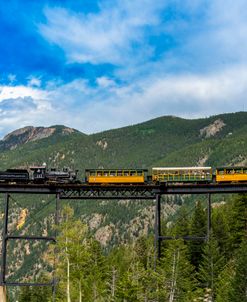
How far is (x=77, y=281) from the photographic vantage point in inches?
1571

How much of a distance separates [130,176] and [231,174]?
10265 mm

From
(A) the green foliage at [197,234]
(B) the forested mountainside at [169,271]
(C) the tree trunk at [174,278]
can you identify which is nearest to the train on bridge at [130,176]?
(B) the forested mountainside at [169,271]

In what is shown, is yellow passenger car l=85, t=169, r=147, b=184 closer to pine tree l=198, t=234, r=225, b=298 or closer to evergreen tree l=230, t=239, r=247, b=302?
pine tree l=198, t=234, r=225, b=298

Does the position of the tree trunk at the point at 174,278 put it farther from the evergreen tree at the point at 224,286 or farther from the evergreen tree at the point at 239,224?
the evergreen tree at the point at 239,224

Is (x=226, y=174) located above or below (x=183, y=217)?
above

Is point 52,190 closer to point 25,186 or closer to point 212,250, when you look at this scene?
point 25,186

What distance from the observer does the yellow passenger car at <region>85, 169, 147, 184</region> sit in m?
50.3

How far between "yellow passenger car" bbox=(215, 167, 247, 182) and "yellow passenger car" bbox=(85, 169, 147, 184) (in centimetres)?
782

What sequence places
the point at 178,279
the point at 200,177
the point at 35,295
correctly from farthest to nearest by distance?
1. the point at 35,295
2. the point at 200,177
3. the point at 178,279

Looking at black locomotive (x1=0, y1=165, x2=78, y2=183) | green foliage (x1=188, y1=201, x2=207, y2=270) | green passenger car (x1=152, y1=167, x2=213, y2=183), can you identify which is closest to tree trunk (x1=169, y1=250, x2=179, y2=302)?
green passenger car (x1=152, y1=167, x2=213, y2=183)

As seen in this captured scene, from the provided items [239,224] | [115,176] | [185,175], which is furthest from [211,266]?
[115,176]

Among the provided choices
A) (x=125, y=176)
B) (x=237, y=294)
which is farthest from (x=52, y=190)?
(x=237, y=294)

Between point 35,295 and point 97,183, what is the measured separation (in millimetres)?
38249

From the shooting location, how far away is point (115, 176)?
166 feet
